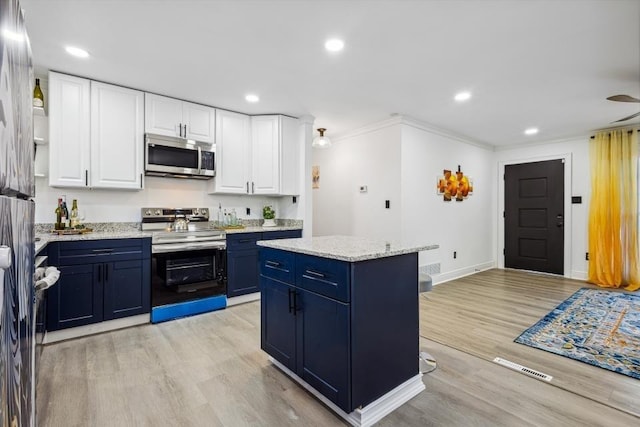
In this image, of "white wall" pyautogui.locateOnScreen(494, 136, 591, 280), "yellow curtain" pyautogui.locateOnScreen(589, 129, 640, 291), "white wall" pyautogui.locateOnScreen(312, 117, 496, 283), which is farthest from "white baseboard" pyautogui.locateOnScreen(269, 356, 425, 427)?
"white wall" pyautogui.locateOnScreen(494, 136, 591, 280)

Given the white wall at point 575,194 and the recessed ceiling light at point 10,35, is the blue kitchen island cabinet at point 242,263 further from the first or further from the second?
the white wall at point 575,194

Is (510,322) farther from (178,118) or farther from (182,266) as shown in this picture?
(178,118)

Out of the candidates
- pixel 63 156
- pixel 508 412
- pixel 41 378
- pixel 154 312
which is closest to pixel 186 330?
pixel 154 312

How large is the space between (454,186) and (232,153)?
11.7 ft

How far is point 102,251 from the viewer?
2.78 meters

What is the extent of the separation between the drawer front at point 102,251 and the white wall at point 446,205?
10.4 feet

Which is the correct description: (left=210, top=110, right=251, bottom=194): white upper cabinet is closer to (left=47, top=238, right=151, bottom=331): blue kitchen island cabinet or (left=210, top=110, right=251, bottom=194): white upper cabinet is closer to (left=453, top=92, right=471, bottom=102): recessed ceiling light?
(left=47, top=238, right=151, bottom=331): blue kitchen island cabinet

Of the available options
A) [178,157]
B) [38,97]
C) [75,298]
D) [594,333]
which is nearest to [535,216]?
[594,333]

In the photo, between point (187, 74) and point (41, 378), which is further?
point (187, 74)

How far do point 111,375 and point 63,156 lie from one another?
2.07 meters

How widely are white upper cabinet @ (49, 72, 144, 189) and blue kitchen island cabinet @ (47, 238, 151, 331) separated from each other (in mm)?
705

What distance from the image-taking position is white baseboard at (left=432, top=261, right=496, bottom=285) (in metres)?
4.73

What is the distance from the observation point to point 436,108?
3.91 meters

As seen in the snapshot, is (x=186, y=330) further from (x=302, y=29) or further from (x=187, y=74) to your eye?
(x=302, y=29)
